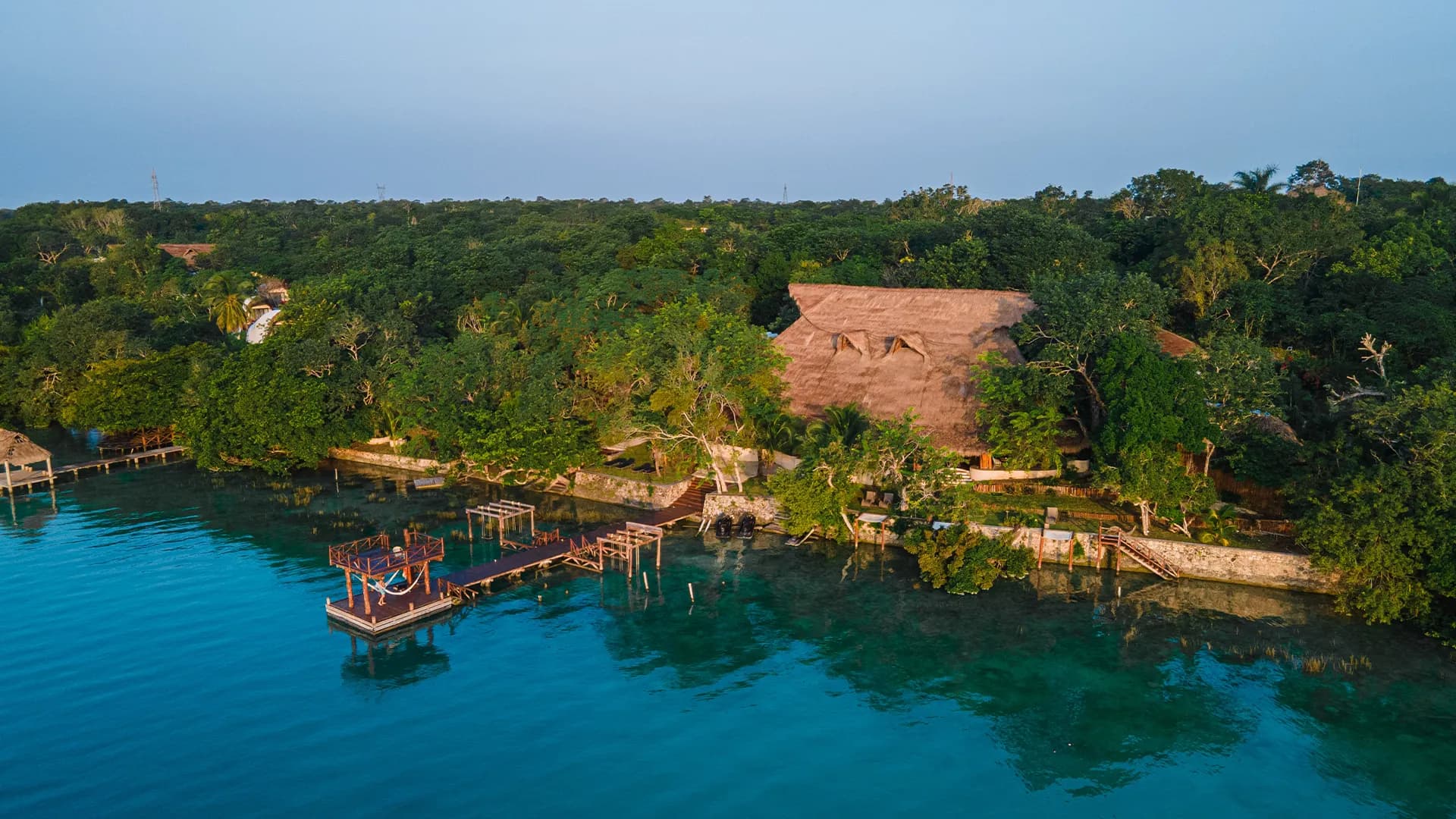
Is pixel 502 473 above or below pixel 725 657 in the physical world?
above

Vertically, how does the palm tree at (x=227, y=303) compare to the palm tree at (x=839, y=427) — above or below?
above

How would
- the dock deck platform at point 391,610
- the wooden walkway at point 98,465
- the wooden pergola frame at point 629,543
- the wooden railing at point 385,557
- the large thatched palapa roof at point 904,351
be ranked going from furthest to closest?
the wooden walkway at point 98,465 → the large thatched palapa roof at point 904,351 → the wooden pergola frame at point 629,543 → the wooden railing at point 385,557 → the dock deck platform at point 391,610

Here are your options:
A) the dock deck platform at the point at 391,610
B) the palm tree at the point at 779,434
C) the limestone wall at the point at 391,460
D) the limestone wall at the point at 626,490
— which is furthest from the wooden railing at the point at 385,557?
the palm tree at the point at 779,434

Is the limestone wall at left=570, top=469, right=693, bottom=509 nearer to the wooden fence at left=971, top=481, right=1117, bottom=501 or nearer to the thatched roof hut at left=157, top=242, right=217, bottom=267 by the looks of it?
the wooden fence at left=971, top=481, right=1117, bottom=501

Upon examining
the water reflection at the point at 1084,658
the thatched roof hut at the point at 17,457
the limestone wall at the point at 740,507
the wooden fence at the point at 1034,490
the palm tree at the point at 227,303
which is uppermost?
the palm tree at the point at 227,303

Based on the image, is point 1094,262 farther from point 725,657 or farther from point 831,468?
point 725,657

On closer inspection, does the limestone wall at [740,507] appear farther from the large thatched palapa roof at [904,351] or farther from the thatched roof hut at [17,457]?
the thatched roof hut at [17,457]

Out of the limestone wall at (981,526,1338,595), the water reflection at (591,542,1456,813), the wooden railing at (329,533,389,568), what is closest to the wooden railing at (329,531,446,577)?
the wooden railing at (329,533,389,568)

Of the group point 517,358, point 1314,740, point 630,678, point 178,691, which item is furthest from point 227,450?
point 1314,740
